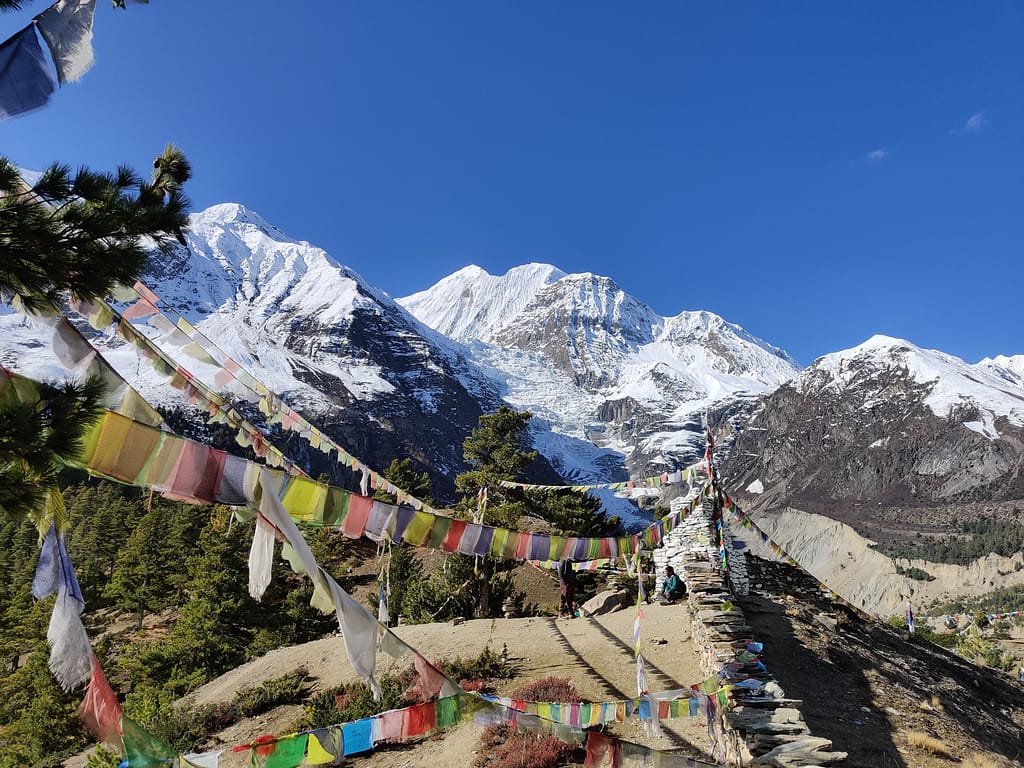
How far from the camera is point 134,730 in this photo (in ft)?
12.2

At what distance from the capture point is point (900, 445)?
160 m

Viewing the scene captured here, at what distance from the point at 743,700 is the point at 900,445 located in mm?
185180

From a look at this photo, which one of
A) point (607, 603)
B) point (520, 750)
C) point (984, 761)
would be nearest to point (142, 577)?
point (607, 603)

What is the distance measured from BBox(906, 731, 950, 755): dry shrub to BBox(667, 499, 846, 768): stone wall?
69.3 inches

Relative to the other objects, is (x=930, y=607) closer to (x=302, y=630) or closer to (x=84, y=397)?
(x=302, y=630)

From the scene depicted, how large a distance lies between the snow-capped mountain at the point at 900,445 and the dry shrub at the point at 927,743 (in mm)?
144658

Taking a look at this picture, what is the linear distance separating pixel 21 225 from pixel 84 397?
138 centimetres

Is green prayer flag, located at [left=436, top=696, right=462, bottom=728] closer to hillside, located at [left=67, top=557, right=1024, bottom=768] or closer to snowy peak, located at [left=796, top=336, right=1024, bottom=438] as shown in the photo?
hillside, located at [left=67, top=557, right=1024, bottom=768]

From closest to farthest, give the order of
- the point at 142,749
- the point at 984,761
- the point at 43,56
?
the point at 142,749 → the point at 43,56 → the point at 984,761

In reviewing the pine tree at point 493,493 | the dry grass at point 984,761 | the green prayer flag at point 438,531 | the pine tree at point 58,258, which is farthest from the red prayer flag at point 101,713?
the pine tree at point 493,493

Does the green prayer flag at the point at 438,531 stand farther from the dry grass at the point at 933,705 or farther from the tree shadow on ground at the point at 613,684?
the dry grass at the point at 933,705

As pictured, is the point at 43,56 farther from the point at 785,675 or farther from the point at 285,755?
the point at 785,675

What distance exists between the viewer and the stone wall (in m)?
6.86

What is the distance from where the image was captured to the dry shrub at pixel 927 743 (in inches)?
357
